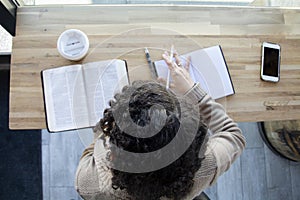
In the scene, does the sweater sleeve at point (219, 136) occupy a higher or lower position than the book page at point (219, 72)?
lower

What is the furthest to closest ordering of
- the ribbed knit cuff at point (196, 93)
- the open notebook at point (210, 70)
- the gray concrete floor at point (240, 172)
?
the gray concrete floor at point (240, 172) < the open notebook at point (210, 70) < the ribbed knit cuff at point (196, 93)

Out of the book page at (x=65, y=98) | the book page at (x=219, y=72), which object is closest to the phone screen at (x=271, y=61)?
the book page at (x=219, y=72)

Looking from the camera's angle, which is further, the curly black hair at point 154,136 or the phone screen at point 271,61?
the phone screen at point 271,61

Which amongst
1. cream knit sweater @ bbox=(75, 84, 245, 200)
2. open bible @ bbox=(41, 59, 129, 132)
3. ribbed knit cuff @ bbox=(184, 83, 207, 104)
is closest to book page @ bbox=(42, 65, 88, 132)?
open bible @ bbox=(41, 59, 129, 132)

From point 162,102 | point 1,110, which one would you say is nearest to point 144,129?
point 162,102

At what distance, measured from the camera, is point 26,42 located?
953 mm

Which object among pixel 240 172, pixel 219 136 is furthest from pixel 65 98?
pixel 240 172

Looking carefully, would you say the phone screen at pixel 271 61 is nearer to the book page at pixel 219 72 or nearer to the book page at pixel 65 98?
the book page at pixel 219 72

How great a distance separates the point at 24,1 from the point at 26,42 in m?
0.18

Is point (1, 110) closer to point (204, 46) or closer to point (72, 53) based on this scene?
point (72, 53)

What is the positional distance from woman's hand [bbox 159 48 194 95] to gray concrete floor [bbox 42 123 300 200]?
0.64 m

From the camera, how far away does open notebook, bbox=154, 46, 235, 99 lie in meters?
0.95

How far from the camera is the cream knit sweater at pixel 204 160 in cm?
70

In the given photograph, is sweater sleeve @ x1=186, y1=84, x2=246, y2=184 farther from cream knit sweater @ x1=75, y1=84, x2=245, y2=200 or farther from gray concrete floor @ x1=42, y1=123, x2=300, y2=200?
gray concrete floor @ x1=42, y1=123, x2=300, y2=200
